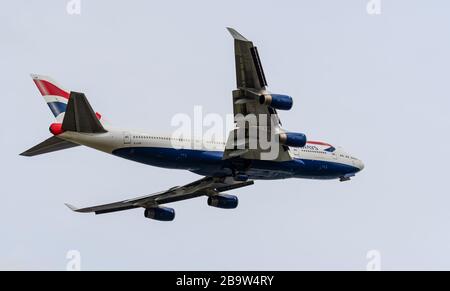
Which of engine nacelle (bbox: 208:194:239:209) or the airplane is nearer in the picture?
the airplane

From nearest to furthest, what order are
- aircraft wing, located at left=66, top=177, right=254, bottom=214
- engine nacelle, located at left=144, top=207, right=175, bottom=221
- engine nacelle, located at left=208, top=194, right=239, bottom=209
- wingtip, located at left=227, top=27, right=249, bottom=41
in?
1. wingtip, located at left=227, top=27, right=249, bottom=41
2. aircraft wing, located at left=66, top=177, right=254, bottom=214
3. engine nacelle, located at left=208, top=194, right=239, bottom=209
4. engine nacelle, located at left=144, top=207, right=175, bottom=221

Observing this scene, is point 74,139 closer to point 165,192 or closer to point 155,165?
point 155,165

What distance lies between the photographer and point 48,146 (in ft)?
183

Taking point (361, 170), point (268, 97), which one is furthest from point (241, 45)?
point (361, 170)

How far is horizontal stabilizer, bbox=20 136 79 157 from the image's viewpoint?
55.4 metres

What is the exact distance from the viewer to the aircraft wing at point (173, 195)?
6469 centimetres

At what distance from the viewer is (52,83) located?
195ft

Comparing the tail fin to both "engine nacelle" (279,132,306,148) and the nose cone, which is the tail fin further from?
the nose cone

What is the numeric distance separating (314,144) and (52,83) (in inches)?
702

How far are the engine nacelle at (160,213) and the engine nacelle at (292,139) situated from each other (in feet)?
39.8

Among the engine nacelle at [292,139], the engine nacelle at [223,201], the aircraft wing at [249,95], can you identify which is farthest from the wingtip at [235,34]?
the engine nacelle at [223,201]

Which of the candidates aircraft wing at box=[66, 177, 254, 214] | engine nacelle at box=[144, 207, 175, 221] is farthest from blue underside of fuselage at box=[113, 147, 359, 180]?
engine nacelle at box=[144, 207, 175, 221]

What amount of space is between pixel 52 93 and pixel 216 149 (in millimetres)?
10323

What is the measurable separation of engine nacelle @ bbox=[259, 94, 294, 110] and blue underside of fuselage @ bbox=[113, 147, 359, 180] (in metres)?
5.72
